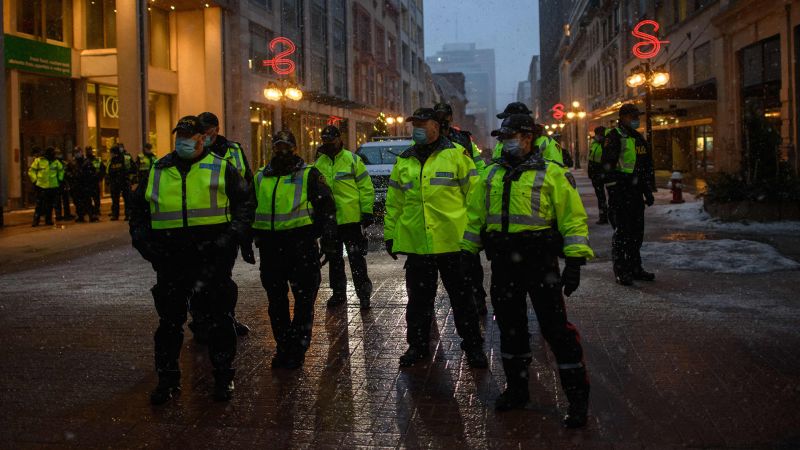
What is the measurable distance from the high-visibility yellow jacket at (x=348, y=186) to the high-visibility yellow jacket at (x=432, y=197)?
67.5 inches

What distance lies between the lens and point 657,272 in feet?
31.5

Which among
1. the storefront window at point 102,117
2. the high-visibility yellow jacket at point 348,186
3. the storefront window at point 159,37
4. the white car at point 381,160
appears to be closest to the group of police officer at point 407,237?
the high-visibility yellow jacket at point 348,186

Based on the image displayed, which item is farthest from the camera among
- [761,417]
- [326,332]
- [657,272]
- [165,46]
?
[165,46]

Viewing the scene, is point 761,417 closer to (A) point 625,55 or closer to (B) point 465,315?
(B) point 465,315

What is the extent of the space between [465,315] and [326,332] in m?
1.64

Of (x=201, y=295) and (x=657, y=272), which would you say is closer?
(x=201, y=295)

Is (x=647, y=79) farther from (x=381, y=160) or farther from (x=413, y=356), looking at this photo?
(x=413, y=356)

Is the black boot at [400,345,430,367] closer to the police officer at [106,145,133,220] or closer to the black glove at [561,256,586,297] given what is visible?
the black glove at [561,256,586,297]

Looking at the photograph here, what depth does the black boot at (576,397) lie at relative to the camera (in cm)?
435

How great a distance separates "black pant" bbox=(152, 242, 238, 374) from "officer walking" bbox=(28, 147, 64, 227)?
1483 cm

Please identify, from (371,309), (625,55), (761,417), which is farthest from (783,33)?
(625,55)

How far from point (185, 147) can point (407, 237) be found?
5.75 ft

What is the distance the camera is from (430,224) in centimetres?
563

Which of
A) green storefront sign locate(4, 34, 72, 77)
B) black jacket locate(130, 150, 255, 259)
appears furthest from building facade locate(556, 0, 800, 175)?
green storefront sign locate(4, 34, 72, 77)
